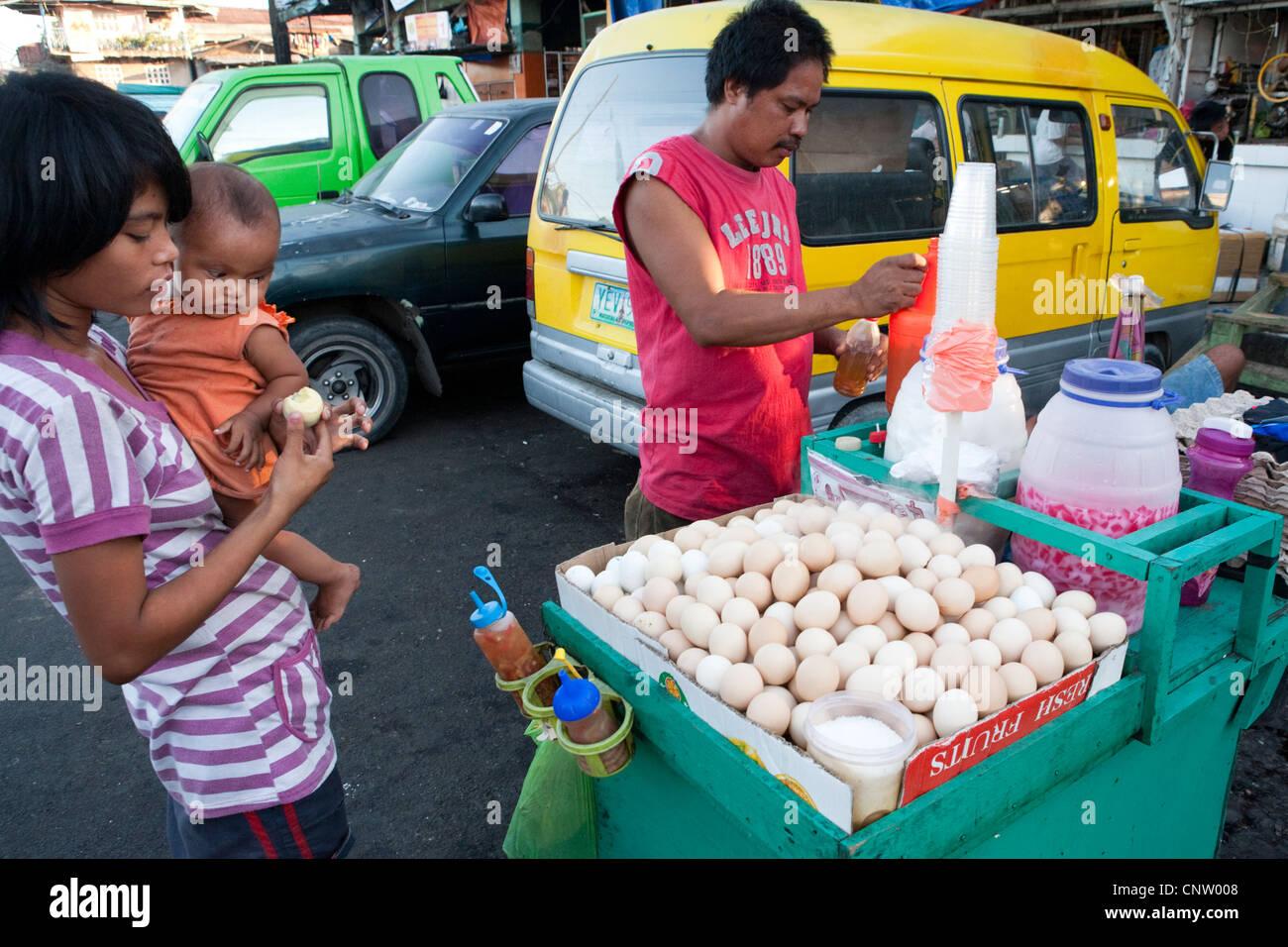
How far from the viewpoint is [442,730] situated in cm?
323

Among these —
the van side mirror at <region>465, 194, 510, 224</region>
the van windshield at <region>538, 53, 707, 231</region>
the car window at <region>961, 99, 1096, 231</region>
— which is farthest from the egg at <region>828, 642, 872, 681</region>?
the van side mirror at <region>465, 194, 510, 224</region>

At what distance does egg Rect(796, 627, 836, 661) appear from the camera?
146 centimetres

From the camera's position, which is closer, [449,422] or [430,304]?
[430,304]

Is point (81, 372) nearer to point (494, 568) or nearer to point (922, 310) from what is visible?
point (922, 310)

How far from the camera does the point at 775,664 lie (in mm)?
1444

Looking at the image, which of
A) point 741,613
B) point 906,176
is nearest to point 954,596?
point 741,613

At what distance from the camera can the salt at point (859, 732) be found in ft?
4.16

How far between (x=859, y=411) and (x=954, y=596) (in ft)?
8.18

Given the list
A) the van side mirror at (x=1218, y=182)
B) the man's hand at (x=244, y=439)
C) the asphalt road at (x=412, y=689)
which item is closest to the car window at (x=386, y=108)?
the asphalt road at (x=412, y=689)

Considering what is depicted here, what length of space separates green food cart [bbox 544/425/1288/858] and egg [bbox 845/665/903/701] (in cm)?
16

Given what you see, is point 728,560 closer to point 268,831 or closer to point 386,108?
point 268,831

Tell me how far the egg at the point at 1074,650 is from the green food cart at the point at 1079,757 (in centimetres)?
7

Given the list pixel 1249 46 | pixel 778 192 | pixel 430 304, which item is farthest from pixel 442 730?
pixel 1249 46
